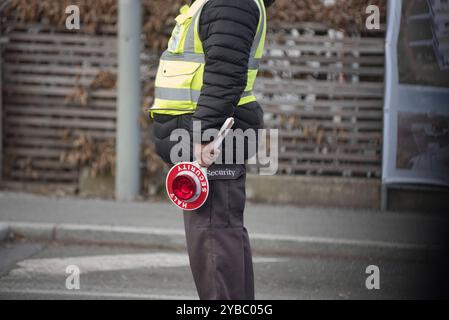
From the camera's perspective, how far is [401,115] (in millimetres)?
8352

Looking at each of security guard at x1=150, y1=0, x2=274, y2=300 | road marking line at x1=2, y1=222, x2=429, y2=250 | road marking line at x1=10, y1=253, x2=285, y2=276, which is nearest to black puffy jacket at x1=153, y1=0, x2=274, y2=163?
security guard at x1=150, y1=0, x2=274, y2=300

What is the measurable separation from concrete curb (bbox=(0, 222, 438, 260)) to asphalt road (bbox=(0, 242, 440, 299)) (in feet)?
0.25

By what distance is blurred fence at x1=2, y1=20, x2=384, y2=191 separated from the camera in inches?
345

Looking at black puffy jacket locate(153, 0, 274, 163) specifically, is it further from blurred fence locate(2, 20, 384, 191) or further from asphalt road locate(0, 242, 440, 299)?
blurred fence locate(2, 20, 384, 191)

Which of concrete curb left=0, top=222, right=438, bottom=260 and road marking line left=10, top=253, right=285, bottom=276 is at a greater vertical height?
concrete curb left=0, top=222, right=438, bottom=260

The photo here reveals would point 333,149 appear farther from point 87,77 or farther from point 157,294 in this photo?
point 157,294

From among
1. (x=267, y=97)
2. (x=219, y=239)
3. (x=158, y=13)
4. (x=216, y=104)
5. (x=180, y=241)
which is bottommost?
(x=180, y=241)

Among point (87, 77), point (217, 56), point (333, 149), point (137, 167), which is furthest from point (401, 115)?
point (217, 56)

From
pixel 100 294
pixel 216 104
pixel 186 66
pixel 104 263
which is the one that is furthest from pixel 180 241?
pixel 216 104

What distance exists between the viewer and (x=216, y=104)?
381 cm

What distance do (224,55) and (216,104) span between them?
0.22m

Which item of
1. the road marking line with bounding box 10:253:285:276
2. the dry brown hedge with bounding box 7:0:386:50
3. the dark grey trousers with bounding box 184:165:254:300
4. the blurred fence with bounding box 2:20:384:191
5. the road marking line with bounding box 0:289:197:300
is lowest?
the road marking line with bounding box 0:289:197:300

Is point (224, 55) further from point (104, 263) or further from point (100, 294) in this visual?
point (104, 263)
